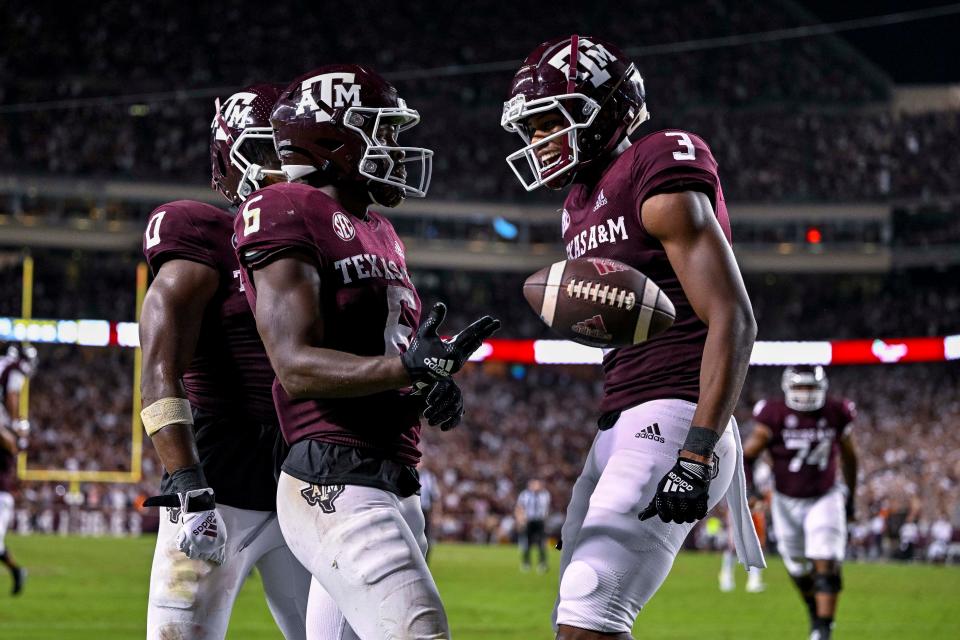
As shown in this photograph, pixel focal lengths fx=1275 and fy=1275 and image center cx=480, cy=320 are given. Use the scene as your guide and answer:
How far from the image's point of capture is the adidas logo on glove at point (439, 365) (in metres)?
3.14

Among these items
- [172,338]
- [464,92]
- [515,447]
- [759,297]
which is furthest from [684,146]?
[464,92]

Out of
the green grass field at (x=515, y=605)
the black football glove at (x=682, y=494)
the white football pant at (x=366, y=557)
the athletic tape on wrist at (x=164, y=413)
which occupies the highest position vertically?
the athletic tape on wrist at (x=164, y=413)

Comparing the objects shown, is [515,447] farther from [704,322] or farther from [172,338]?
[704,322]

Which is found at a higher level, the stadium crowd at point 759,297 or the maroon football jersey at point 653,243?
the stadium crowd at point 759,297

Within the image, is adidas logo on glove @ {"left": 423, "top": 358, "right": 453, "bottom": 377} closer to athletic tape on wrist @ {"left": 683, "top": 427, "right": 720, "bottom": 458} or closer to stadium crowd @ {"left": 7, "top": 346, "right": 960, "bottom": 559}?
athletic tape on wrist @ {"left": 683, "top": 427, "right": 720, "bottom": 458}

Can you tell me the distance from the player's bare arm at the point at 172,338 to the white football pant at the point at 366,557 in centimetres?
77

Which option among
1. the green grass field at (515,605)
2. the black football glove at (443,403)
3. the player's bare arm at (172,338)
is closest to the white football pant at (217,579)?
the player's bare arm at (172,338)

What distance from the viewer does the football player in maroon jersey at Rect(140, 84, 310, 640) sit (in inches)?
159

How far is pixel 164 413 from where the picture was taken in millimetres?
4047

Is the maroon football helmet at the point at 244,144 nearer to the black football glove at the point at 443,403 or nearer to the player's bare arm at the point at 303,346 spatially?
the player's bare arm at the point at 303,346

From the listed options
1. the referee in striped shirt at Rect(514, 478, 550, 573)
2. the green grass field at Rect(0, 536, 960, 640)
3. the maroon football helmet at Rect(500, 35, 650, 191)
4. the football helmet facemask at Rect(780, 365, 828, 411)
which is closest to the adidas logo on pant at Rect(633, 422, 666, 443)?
the maroon football helmet at Rect(500, 35, 650, 191)

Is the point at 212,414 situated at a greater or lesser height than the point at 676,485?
greater

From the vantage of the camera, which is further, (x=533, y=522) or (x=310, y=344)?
(x=533, y=522)

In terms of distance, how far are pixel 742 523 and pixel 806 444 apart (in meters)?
6.52
